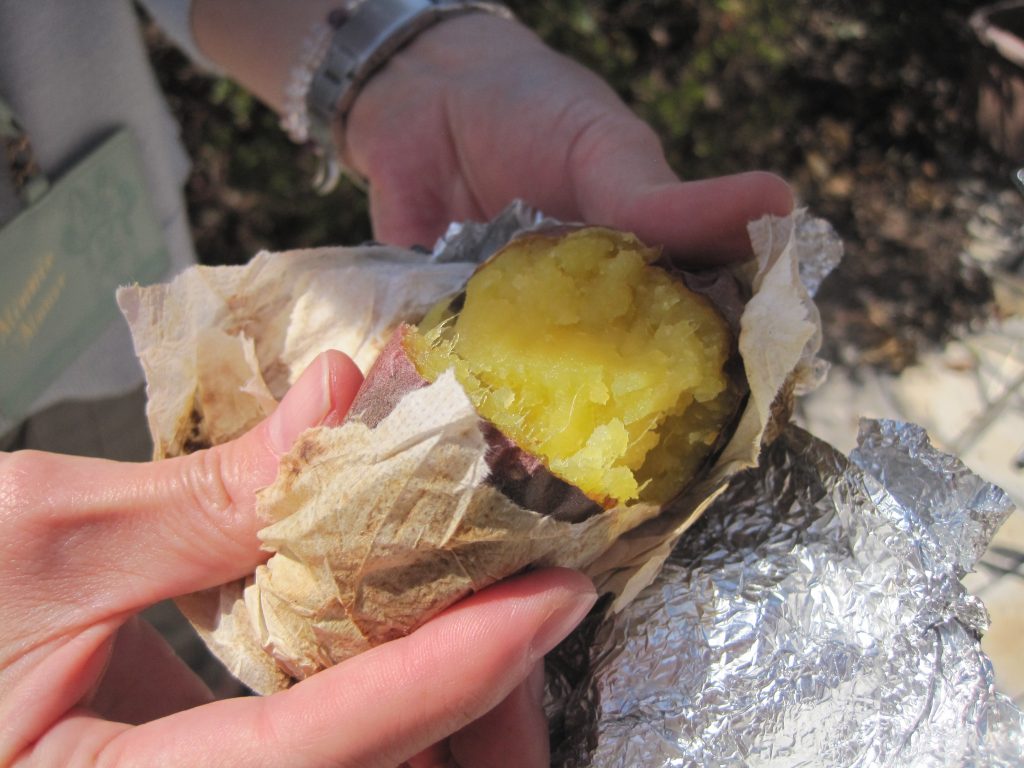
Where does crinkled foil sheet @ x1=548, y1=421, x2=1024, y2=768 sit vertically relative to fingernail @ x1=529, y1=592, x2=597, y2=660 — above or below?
below

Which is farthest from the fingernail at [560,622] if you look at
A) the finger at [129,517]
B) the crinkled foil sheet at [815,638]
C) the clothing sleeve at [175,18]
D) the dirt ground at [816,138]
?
the dirt ground at [816,138]

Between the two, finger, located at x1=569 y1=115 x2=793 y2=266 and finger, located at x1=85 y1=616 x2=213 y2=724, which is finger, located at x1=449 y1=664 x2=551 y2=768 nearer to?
finger, located at x1=85 y1=616 x2=213 y2=724

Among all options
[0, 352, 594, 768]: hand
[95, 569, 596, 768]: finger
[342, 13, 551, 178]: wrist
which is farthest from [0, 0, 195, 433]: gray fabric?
[95, 569, 596, 768]: finger

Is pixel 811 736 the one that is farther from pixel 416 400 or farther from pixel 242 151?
→ pixel 242 151

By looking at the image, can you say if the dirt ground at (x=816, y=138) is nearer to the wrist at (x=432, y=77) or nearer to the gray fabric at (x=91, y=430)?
the wrist at (x=432, y=77)

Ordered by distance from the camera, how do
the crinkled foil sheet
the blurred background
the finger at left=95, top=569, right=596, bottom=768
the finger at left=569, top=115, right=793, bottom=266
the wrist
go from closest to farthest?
the finger at left=95, top=569, right=596, bottom=768
the crinkled foil sheet
the finger at left=569, top=115, right=793, bottom=266
the wrist
the blurred background

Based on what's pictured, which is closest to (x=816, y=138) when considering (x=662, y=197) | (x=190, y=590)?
(x=662, y=197)

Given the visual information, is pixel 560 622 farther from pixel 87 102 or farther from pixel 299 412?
pixel 87 102
